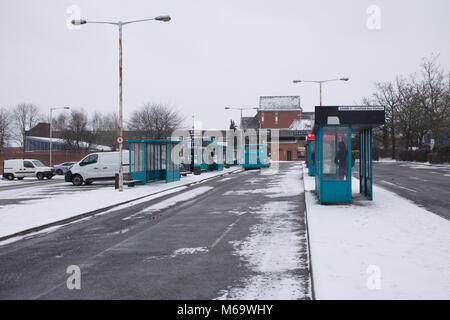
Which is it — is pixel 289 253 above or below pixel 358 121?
below

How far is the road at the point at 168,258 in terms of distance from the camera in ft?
18.3

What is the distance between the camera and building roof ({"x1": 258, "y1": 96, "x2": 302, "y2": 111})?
9862 cm

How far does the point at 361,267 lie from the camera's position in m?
6.06

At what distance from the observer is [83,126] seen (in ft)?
242

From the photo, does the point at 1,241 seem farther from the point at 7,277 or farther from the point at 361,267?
the point at 361,267

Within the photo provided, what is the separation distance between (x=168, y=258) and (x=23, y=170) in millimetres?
31776

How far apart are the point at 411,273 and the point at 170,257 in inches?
149

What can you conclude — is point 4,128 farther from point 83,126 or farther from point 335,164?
point 335,164

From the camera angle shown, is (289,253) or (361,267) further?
(289,253)

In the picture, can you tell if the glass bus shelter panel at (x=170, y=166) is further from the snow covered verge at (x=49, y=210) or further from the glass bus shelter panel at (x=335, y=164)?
the glass bus shelter panel at (x=335, y=164)

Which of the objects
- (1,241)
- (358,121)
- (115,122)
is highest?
(115,122)

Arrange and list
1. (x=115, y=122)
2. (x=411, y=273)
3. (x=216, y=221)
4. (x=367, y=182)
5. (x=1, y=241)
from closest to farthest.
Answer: (x=411, y=273) → (x=1, y=241) → (x=216, y=221) → (x=367, y=182) → (x=115, y=122)

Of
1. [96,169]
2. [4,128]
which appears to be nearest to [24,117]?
[4,128]
